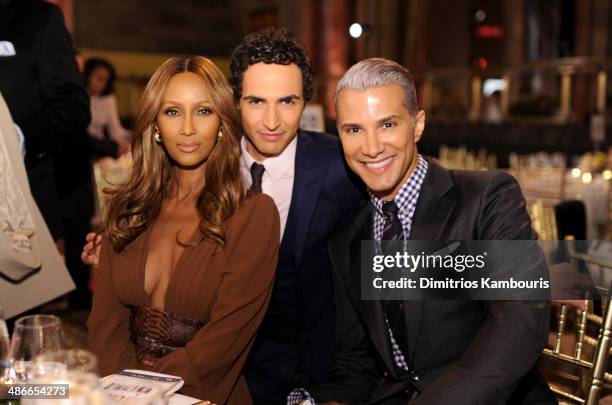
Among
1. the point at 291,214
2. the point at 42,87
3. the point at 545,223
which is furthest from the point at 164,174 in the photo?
the point at 545,223

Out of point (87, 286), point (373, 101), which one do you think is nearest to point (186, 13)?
point (87, 286)

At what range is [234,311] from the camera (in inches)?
74.0

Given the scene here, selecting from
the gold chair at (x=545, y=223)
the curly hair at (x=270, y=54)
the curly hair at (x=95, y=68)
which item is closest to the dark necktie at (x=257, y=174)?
the curly hair at (x=270, y=54)

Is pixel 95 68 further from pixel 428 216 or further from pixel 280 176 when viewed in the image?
pixel 428 216

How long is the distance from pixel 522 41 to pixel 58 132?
33.7 ft

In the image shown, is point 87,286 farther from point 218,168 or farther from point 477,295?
point 477,295

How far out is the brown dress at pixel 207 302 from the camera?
72.6 inches

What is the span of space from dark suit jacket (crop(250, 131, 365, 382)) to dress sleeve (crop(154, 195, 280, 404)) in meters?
0.20

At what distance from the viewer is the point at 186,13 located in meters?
15.9

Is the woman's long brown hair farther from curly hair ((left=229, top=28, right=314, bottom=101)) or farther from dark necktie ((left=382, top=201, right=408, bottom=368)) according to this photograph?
dark necktie ((left=382, top=201, right=408, bottom=368))

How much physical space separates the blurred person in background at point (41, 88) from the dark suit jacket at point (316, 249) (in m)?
1.13

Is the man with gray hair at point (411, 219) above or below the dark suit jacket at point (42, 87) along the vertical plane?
below

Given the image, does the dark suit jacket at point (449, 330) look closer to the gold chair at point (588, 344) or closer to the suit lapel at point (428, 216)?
the suit lapel at point (428, 216)

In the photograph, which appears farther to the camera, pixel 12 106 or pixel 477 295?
pixel 12 106
